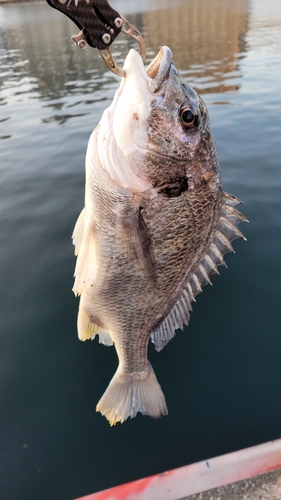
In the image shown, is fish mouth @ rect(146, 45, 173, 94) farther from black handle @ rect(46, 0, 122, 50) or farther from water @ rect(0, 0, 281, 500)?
water @ rect(0, 0, 281, 500)

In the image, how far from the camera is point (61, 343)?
344 centimetres

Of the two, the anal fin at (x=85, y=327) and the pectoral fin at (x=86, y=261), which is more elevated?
the pectoral fin at (x=86, y=261)

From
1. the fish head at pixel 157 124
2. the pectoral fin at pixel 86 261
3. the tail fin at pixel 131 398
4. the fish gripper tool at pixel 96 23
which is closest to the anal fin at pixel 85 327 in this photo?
the pectoral fin at pixel 86 261

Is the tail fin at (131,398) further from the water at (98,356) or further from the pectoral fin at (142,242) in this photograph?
the pectoral fin at (142,242)

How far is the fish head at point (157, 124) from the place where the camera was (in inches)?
74.3

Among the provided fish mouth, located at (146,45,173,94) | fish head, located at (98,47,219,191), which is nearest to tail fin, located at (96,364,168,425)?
fish head, located at (98,47,219,191)

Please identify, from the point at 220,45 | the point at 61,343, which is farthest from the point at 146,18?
the point at 61,343

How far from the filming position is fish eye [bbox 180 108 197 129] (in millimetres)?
1983

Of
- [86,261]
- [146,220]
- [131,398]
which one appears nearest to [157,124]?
[146,220]

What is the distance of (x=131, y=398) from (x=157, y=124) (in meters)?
1.99

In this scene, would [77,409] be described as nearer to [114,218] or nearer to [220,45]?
[114,218]

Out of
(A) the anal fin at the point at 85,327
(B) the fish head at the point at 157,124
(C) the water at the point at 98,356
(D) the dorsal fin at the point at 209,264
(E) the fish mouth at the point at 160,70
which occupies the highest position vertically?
(E) the fish mouth at the point at 160,70

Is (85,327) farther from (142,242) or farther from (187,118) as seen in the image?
(187,118)

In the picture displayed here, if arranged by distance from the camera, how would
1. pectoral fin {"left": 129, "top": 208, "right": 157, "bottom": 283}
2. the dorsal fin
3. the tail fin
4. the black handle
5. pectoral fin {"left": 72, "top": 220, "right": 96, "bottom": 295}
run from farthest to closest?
the tail fin
the dorsal fin
pectoral fin {"left": 72, "top": 220, "right": 96, "bottom": 295}
pectoral fin {"left": 129, "top": 208, "right": 157, "bottom": 283}
the black handle
